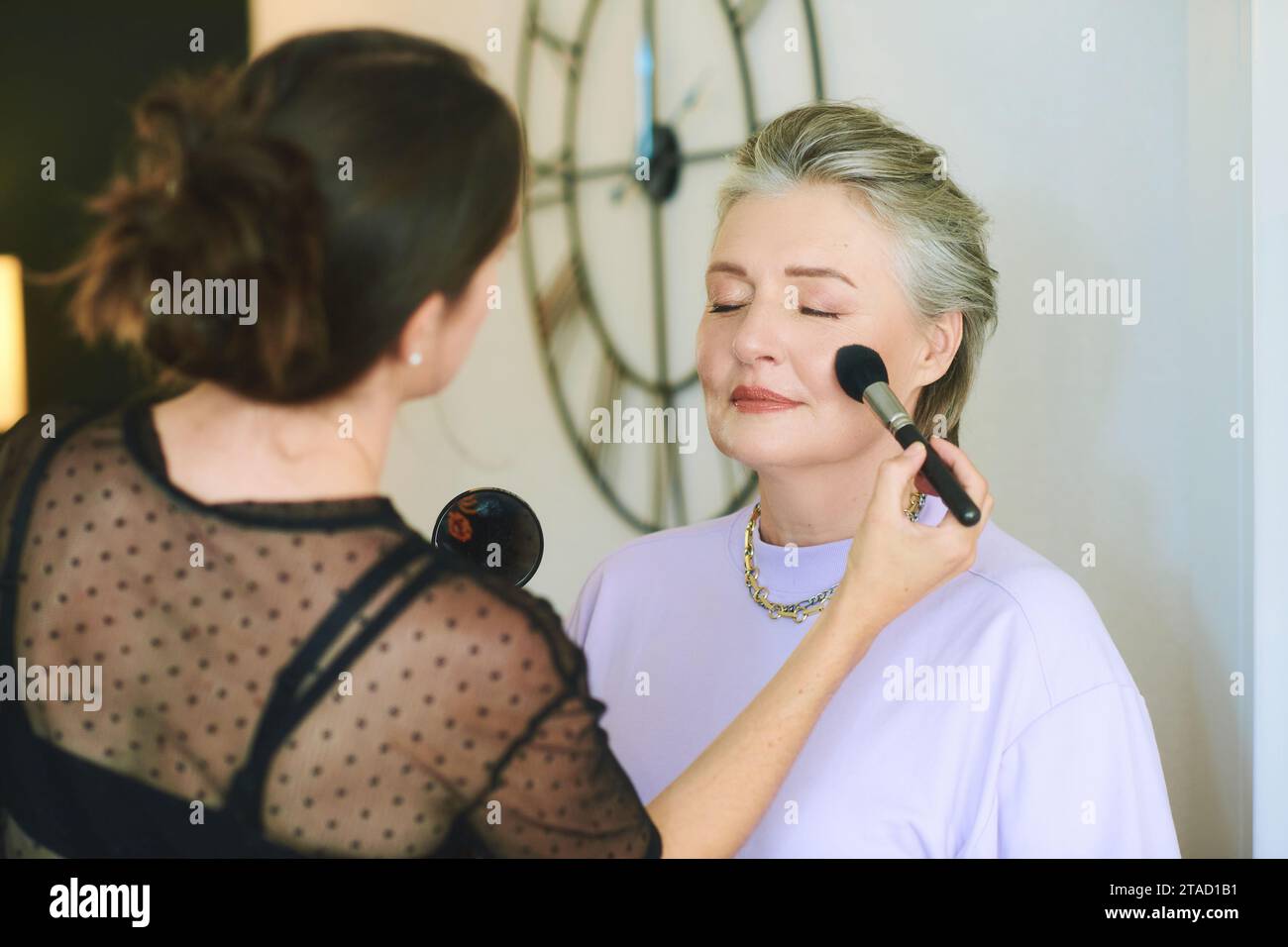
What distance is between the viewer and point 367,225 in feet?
2.54

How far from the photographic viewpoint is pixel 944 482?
2.82 feet

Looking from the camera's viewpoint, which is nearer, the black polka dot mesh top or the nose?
the black polka dot mesh top

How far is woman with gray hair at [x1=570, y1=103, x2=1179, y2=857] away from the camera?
99 cm

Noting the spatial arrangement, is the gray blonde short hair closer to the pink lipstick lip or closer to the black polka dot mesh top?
the pink lipstick lip

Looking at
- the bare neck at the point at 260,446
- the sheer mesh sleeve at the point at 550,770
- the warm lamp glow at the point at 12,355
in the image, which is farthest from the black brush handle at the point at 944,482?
the warm lamp glow at the point at 12,355

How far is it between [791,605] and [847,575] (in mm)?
181

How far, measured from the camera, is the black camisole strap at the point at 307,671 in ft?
2.61

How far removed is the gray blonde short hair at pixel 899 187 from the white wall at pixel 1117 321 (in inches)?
2.7

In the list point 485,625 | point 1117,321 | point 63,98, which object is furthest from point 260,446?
point 1117,321

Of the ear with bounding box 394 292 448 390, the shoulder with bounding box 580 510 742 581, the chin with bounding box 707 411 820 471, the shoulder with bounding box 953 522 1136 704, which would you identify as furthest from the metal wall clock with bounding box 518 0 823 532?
the ear with bounding box 394 292 448 390

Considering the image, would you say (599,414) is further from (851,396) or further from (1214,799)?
(1214,799)

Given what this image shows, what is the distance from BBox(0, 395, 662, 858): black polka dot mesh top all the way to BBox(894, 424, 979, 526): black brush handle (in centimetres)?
28

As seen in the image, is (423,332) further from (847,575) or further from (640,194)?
(640,194)
